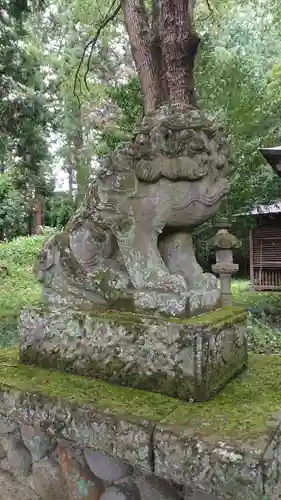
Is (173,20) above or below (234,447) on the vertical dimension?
above

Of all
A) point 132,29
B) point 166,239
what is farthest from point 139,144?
point 132,29

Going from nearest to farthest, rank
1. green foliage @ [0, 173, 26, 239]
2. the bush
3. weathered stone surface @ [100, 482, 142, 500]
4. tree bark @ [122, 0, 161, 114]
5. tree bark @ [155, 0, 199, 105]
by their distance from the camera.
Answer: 1. weathered stone surface @ [100, 482, 142, 500]
2. tree bark @ [155, 0, 199, 105]
3. tree bark @ [122, 0, 161, 114]
4. the bush
5. green foliage @ [0, 173, 26, 239]

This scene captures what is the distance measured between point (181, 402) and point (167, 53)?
4.81 m

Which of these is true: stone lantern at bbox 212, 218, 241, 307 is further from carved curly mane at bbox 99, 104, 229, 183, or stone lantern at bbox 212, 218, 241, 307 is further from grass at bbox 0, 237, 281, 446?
carved curly mane at bbox 99, 104, 229, 183

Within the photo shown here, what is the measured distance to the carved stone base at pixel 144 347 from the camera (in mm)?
1635

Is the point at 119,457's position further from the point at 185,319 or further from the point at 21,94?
the point at 21,94

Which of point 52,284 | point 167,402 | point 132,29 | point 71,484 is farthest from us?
point 132,29

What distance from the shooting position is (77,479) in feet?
5.70

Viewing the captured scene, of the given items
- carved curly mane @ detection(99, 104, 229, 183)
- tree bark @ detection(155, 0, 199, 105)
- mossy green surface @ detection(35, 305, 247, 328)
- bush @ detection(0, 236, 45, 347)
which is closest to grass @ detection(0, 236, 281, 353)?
bush @ detection(0, 236, 45, 347)

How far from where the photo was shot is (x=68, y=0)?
35.8 feet

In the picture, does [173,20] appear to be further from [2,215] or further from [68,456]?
[2,215]

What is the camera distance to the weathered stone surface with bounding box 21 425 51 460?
186 centimetres

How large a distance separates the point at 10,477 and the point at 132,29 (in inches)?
244

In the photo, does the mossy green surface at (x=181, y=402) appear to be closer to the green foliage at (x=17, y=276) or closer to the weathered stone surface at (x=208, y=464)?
the weathered stone surface at (x=208, y=464)
